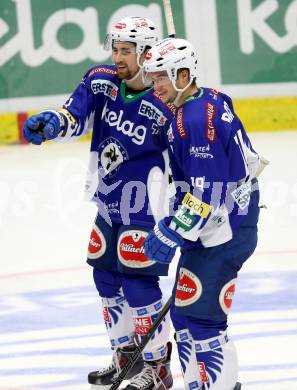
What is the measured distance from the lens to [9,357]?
561 centimetres

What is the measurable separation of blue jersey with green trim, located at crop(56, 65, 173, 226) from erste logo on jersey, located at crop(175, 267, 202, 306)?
64 cm

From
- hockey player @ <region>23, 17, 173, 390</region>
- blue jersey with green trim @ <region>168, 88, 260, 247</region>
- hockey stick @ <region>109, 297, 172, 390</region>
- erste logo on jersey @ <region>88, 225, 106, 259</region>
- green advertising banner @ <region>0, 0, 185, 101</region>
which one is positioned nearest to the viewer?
blue jersey with green trim @ <region>168, 88, 260, 247</region>

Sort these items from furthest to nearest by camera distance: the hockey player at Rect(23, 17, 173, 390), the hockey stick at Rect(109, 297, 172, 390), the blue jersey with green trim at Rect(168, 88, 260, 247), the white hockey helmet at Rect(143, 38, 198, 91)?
the hockey player at Rect(23, 17, 173, 390) → the hockey stick at Rect(109, 297, 172, 390) → the white hockey helmet at Rect(143, 38, 198, 91) → the blue jersey with green trim at Rect(168, 88, 260, 247)

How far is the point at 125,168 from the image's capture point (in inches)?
201

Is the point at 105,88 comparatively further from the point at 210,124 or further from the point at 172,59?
the point at 210,124

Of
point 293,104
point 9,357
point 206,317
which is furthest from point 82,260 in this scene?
point 293,104

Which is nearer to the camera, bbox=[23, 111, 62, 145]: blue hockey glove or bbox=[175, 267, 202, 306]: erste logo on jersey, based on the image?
bbox=[175, 267, 202, 306]: erste logo on jersey

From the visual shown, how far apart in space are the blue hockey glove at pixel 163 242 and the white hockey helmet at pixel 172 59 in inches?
20.8

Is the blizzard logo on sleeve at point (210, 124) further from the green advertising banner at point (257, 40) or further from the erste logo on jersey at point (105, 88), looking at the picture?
the green advertising banner at point (257, 40)

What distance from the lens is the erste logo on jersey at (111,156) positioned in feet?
16.6

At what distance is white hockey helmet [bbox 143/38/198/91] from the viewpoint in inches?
172

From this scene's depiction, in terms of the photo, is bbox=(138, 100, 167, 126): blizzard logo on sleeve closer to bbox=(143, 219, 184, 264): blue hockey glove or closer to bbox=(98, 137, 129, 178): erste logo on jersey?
bbox=(98, 137, 129, 178): erste logo on jersey

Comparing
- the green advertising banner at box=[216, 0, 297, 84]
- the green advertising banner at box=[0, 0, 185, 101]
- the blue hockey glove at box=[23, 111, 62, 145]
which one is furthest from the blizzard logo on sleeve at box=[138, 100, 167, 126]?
the green advertising banner at box=[216, 0, 297, 84]

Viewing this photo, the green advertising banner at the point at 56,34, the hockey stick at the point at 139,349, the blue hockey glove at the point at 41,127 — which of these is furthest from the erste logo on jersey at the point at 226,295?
the green advertising banner at the point at 56,34
